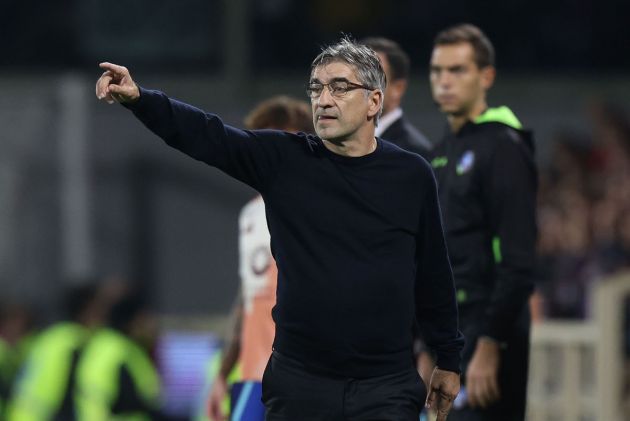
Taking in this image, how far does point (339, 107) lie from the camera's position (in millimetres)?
4766

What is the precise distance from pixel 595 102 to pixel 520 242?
8.18m

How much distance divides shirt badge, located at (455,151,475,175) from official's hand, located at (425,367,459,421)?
4.16 feet

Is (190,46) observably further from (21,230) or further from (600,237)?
(600,237)

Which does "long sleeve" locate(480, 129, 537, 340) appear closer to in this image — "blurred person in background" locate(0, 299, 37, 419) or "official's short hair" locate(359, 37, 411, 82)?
"official's short hair" locate(359, 37, 411, 82)

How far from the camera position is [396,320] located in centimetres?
482

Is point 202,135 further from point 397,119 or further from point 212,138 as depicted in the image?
point 397,119

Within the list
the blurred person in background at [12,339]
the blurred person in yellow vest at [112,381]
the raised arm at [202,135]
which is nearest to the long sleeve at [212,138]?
the raised arm at [202,135]

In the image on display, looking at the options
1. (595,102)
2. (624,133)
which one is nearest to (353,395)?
(624,133)

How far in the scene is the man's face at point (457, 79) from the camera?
6.27 metres

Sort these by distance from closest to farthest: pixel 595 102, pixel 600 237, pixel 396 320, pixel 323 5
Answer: pixel 396 320, pixel 600 237, pixel 595 102, pixel 323 5

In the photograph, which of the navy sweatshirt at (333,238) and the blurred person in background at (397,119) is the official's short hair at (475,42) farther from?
the navy sweatshirt at (333,238)

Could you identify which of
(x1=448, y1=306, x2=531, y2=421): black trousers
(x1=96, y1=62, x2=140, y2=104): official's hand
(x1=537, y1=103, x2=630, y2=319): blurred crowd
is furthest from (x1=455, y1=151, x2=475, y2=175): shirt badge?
(x1=537, y1=103, x2=630, y2=319): blurred crowd

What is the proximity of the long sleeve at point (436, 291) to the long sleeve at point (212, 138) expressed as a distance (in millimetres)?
→ 471

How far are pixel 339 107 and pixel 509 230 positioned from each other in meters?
1.45
